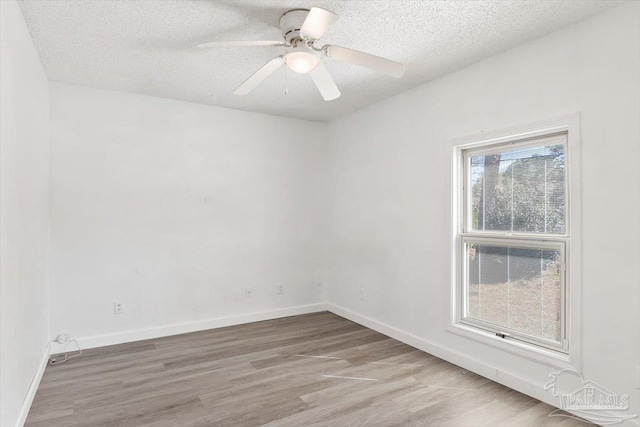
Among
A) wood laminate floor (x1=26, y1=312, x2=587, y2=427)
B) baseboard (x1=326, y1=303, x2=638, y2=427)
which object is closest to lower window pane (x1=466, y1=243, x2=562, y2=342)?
baseboard (x1=326, y1=303, x2=638, y2=427)

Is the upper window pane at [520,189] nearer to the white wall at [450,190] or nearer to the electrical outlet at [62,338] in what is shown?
the white wall at [450,190]

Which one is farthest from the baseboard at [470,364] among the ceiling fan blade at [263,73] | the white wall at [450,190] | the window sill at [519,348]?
the ceiling fan blade at [263,73]

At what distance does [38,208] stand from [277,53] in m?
2.18

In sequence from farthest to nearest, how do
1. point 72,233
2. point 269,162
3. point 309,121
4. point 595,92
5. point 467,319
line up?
point 309,121
point 269,162
point 72,233
point 467,319
point 595,92

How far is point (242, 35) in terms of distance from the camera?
8.07ft

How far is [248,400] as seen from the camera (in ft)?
8.09

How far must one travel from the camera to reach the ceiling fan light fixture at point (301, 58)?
6.97ft

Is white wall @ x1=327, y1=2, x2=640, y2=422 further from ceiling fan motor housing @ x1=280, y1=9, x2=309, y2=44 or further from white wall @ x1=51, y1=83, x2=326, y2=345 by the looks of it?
ceiling fan motor housing @ x1=280, y1=9, x2=309, y2=44

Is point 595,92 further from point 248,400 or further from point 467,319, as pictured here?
point 248,400

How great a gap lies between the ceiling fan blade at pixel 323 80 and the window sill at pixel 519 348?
2.18 m

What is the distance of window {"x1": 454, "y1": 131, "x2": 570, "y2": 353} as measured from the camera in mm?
2469

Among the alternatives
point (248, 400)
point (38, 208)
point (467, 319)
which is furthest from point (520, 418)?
point (38, 208)

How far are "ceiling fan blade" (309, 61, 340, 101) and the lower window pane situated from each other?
171 cm

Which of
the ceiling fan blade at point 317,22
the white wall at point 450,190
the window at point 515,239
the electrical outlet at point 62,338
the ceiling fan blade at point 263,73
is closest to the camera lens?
the ceiling fan blade at point 317,22
